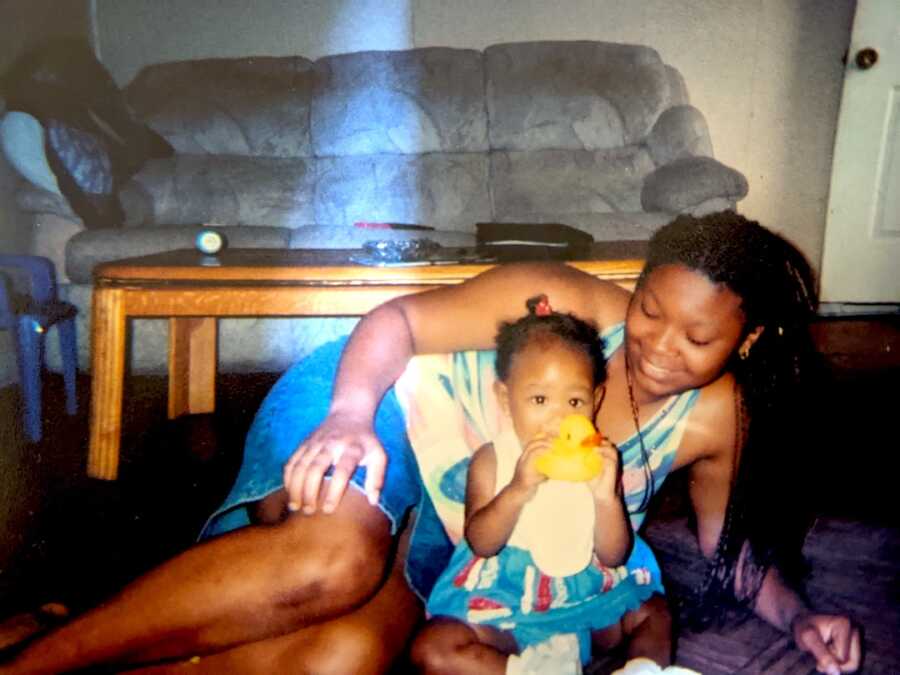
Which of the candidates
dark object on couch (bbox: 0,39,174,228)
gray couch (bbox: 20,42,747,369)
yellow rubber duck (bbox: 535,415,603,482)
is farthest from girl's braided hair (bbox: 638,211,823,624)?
dark object on couch (bbox: 0,39,174,228)

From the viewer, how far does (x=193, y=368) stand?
1.19 meters

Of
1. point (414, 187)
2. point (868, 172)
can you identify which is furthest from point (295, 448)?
point (868, 172)

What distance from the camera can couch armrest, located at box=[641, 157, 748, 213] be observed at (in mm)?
1535

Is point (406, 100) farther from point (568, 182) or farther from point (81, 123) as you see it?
point (81, 123)

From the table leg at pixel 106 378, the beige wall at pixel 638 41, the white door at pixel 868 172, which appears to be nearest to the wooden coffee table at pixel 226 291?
the table leg at pixel 106 378

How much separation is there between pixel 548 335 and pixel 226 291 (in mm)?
494

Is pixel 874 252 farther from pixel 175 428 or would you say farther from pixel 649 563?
pixel 175 428

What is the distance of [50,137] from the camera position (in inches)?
52.9

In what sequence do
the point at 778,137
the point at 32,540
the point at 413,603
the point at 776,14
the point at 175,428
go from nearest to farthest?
the point at 413,603, the point at 32,540, the point at 175,428, the point at 776,14, the point at 778,137

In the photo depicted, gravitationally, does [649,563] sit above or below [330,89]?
below

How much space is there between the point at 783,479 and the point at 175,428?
2.99 ft

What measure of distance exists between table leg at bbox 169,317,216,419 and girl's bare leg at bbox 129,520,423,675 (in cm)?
70

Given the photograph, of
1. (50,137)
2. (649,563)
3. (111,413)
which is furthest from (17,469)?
(649,563)

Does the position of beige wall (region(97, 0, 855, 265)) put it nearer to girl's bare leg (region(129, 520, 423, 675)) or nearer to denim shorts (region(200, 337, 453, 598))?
denim shorts (region(200, 337, 453, 598))
